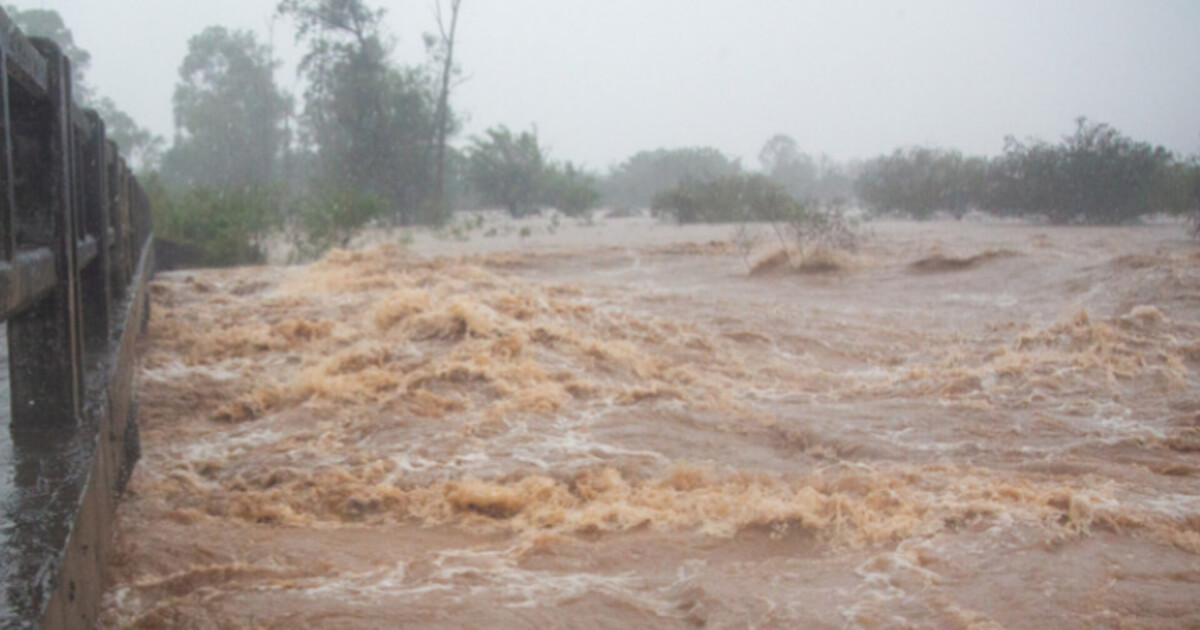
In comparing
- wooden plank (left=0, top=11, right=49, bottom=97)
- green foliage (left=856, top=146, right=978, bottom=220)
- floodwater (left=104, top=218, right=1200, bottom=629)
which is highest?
green foliage (left=856, top=146, right=978, bottom=220)

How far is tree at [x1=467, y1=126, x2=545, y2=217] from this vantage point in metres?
29.8

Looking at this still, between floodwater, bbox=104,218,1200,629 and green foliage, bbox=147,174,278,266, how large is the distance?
6363mm

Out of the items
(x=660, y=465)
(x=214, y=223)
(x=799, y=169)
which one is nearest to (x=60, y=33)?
(x=214, y=223)

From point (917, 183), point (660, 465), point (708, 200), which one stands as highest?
point (917, 183)

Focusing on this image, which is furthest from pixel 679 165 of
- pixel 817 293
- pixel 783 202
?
pixel 817 293

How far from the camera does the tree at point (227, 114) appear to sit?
32875mm

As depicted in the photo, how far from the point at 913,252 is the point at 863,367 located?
8.56 meters

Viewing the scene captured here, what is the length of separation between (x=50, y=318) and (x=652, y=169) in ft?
149

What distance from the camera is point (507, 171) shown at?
2988 cm

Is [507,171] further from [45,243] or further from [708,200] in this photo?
[45,243]

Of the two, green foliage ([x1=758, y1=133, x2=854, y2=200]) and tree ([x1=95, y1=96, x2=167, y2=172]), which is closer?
tree ([x1=95, y1=96, x2=167, y2=172])

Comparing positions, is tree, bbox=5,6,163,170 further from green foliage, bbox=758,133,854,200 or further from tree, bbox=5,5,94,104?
green foliage, bbox=758,133,854,200

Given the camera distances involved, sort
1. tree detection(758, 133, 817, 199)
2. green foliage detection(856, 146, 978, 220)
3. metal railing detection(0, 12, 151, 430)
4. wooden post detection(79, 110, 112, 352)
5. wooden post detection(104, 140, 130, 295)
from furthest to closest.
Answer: tree detection(758, 133, 817, 199) → green foliage detection(856, 146, 978, 220) → wooden post detection(104, 140, 130, 295) → wooden post detection(79, 110, 112, 352) → metal railing detection(0, 12, 151, 430)

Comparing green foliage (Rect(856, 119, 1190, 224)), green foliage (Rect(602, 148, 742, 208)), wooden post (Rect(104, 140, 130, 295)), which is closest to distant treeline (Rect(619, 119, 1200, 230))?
green foliage (Rect(856, 119, 1190, 224))
